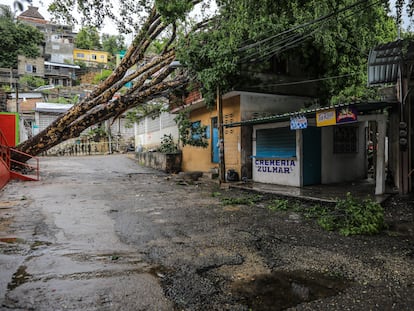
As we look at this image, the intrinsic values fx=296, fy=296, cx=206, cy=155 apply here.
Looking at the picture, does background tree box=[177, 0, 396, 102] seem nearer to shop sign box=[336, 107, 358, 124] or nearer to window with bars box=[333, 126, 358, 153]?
window with bars box=[333, 126, 358, 153]

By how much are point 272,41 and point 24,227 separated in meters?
9.38

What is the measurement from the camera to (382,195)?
7789mm

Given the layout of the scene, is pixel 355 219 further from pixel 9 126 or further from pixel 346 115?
pixel 9 126

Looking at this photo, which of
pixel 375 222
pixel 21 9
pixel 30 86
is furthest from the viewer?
pixel 30 86

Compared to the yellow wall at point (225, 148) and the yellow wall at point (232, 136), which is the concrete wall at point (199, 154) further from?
the yellow wall at point (232, 136)

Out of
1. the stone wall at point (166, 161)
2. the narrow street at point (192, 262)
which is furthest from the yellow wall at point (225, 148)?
the narrow street at point (192, 262)

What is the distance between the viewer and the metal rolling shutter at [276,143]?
1044cm

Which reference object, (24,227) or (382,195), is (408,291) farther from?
(24,227)

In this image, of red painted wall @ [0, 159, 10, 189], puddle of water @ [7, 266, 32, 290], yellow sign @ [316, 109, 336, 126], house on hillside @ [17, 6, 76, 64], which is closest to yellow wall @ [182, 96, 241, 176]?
yellow sign @ [316, 109, 336, 126]

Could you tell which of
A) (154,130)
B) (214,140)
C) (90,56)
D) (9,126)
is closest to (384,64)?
(214,140)

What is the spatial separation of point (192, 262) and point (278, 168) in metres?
7.48

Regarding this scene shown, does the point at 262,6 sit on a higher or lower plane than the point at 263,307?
higher

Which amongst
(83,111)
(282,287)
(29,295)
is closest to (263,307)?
(282,287)

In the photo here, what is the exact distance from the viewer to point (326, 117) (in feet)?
26.4
